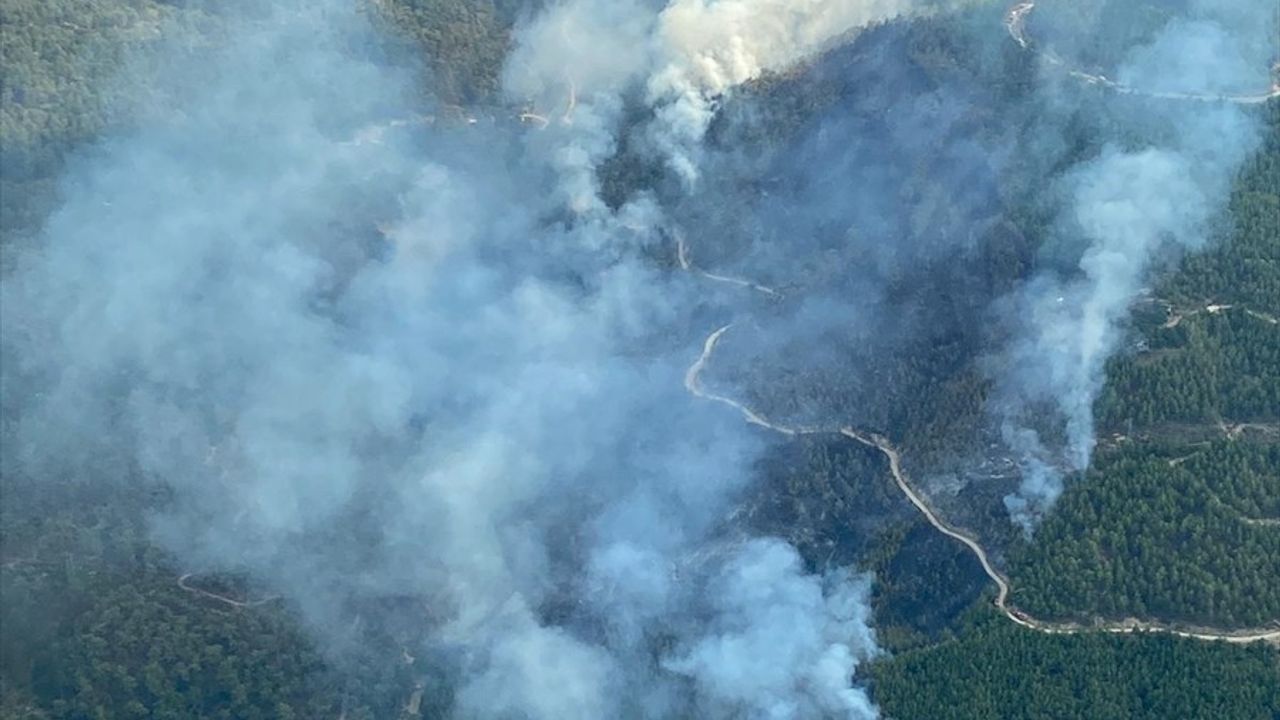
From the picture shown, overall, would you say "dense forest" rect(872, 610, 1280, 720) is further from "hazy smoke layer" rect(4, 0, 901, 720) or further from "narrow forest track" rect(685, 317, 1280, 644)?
"hazy smoke layer" rect(4, 0, 901, 720)

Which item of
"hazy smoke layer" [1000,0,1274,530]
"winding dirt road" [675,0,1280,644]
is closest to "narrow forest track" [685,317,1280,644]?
"winding dirt road" [675,0,1280,644]

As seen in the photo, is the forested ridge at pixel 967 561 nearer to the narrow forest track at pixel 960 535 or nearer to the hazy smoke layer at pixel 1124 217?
the narrow forest track at pixel 960 535

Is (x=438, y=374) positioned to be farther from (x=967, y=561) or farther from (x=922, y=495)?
(x=967, y=561)

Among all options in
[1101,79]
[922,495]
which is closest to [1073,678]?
[922,495]

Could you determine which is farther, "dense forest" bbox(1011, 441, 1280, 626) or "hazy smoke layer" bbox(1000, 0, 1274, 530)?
"hazy smoke layer" bbox(1000, 0, 1274, 530)

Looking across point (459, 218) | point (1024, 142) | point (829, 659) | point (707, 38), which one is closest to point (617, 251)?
point (459, 218)
